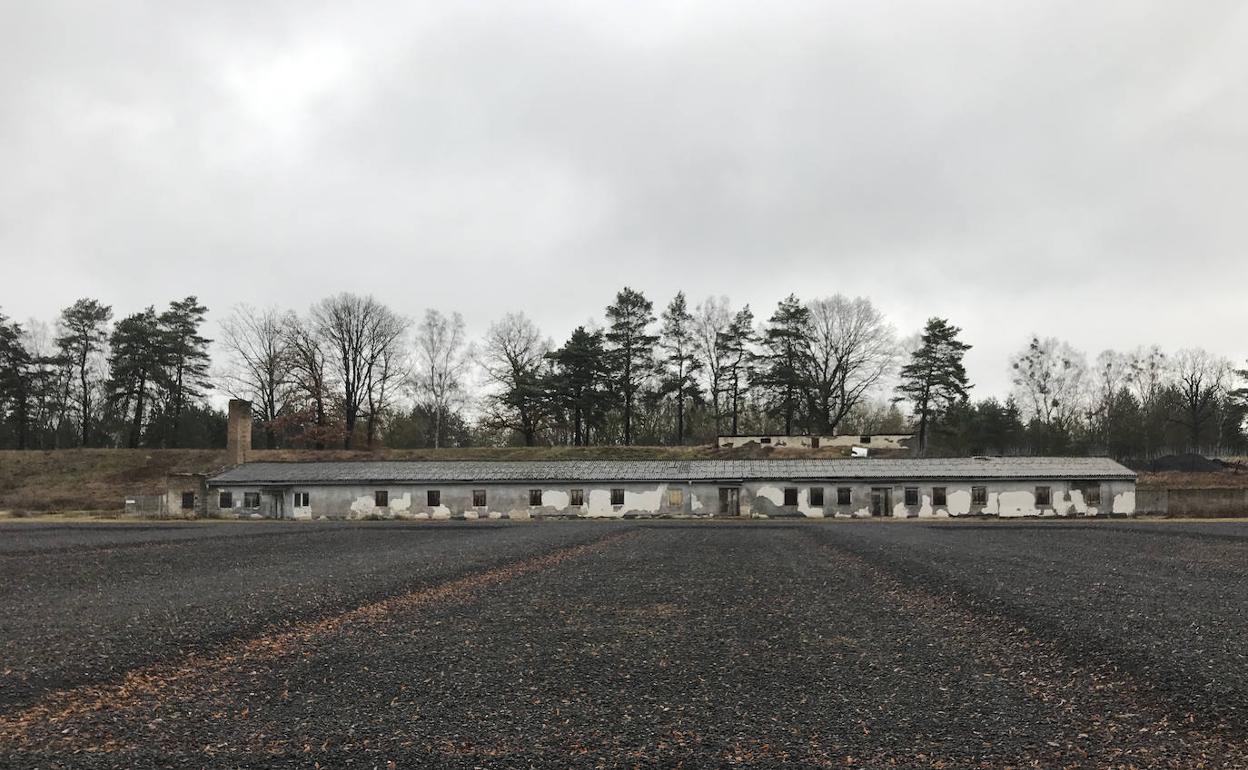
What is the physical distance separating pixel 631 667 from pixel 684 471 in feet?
122

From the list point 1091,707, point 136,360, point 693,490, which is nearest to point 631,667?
point 1091,707

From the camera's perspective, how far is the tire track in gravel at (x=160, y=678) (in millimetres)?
6609

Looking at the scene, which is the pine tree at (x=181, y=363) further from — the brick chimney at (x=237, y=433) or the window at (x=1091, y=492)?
the window at (x=1091, y=492)

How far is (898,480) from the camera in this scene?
43594 millimetres

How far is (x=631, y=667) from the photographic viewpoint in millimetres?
8836

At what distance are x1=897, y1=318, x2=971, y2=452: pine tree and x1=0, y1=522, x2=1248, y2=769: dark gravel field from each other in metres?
50.7

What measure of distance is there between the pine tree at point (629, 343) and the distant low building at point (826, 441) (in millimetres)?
10525

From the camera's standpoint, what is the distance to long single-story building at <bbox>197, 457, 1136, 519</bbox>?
4278 centimetres

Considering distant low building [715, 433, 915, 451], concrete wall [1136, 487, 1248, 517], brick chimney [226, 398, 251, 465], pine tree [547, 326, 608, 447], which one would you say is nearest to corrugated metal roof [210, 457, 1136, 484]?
concrete wall [1136, 487, 1248, 517]

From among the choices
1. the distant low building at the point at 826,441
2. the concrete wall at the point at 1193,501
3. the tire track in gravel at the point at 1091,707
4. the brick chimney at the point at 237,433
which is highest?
the brick chimney at the point at 237,433

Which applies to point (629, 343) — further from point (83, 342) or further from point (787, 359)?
point (83, 342)

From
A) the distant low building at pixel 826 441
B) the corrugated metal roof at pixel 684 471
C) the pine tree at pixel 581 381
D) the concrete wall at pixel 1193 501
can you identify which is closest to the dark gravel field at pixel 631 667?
the corrugated metal roof at pixel 684 471

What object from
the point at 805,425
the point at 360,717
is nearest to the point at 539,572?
the point at 360,717

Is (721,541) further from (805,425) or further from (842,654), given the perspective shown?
(805,425)
